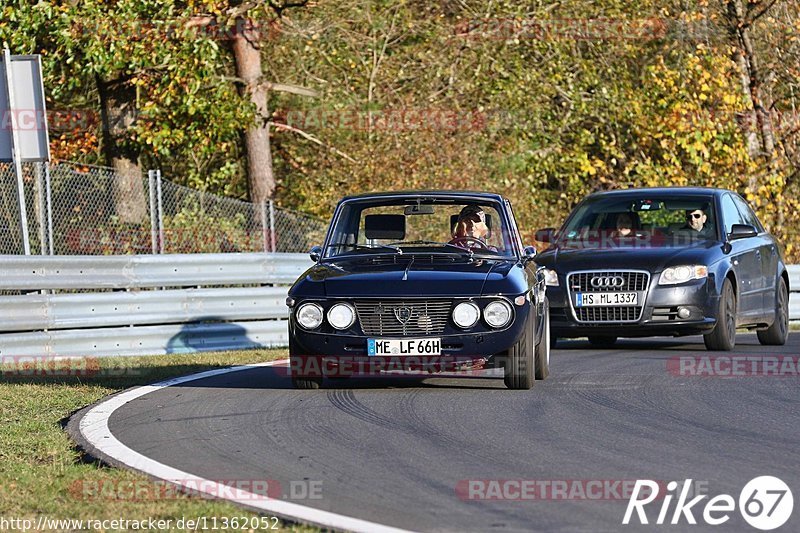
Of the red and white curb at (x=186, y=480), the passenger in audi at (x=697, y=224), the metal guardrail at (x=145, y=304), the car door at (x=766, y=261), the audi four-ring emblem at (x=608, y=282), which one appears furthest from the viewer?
the car door at (x=766, y=261)

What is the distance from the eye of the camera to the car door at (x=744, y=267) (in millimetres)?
14148

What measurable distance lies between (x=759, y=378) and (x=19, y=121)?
814 cm

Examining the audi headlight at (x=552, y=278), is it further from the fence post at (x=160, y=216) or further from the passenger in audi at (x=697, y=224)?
the fence post at (x=160, y=216)

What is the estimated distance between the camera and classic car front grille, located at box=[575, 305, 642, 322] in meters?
13.4

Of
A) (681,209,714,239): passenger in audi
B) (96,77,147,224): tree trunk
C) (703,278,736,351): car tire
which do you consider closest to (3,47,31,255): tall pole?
(681,209,714,239): passenger in audi

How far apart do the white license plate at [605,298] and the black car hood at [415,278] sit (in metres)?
3.33

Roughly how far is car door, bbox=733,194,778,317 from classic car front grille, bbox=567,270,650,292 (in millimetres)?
Result: 2028

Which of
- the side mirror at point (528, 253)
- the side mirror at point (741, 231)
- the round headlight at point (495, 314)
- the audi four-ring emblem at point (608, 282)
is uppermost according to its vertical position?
the side mirror at point (528, 253)

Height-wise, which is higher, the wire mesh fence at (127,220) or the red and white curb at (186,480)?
the wire mesh fence at (127,220)

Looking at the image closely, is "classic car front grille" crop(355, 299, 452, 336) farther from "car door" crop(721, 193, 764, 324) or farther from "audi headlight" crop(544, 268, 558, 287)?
"car door" crop(721, 193, 764, 324)

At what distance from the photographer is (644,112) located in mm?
28703

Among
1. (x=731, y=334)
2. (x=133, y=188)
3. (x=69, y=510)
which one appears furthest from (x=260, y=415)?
(x=133, y=188)

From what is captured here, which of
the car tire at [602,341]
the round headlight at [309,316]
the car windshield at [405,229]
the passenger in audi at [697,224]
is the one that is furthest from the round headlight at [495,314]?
the car tire at [602,341]

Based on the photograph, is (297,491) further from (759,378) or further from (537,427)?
(759,378)
